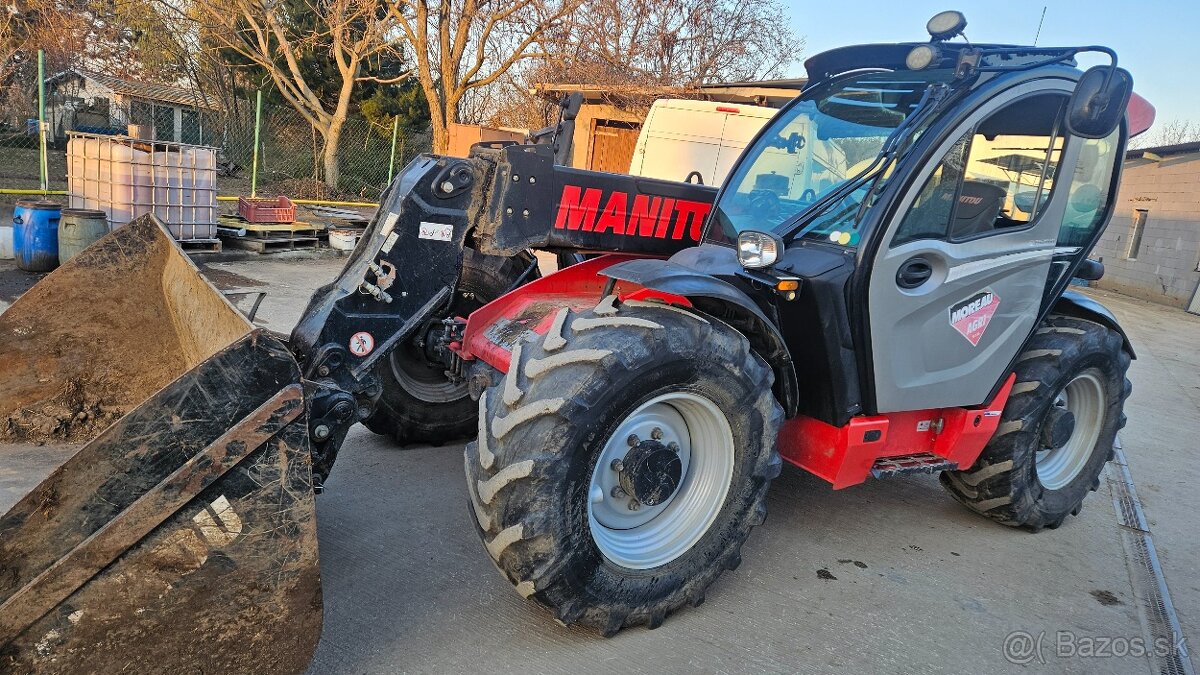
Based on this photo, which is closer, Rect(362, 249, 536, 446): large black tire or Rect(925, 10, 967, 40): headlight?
Rect(925, 10, 967, 40): headlight

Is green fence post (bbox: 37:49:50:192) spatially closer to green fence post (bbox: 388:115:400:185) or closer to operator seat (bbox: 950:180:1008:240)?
green fence post (bbox: 388:115:400:185)

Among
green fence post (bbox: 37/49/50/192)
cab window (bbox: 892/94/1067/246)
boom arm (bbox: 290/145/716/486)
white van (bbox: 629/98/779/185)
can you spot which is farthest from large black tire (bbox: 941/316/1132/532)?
green fence post (bbox: 37/49/50/192)

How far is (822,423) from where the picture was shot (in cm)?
354

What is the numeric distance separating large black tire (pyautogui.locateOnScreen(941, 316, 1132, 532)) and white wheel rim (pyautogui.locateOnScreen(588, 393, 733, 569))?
1.82 meters

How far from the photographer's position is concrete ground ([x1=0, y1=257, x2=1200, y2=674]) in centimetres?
296

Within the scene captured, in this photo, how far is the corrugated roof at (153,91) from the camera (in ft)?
79.8

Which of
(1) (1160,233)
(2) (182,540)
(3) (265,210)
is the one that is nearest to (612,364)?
(2) (182,540)

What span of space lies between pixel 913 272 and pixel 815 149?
80cm

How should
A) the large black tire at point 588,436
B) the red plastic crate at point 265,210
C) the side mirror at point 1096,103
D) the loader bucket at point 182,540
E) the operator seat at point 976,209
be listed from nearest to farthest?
the loader bucket at point 182,540, the large black tire at point 588,436, the side mirror at point 1096,103, the operator seat at point 976,209, the red plastic crate at point 265,210

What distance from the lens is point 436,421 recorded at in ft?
15.3

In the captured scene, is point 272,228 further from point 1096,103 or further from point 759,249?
point 1096,103

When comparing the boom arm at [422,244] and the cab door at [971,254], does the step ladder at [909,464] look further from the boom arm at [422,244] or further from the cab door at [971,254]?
the boom arm at [422,244]

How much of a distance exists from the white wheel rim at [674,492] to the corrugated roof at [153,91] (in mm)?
24618

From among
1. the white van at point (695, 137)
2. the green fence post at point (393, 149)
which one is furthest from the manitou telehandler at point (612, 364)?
the green fence post at point (393, 149)
